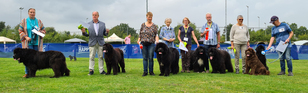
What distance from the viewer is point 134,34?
3891 cm

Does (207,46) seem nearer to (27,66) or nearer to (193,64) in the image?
(193,64)

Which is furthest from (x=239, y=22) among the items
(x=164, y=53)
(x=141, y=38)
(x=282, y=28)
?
(x=141, y=38)

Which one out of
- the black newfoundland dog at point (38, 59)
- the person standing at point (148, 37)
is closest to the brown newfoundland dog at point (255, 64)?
the person standing at point (148, 37)

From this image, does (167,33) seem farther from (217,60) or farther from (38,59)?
(38,59)

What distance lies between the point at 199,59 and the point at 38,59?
5.09 meters

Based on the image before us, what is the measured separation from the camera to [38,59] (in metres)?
6.48

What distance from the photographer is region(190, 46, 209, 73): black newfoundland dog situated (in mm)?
7828

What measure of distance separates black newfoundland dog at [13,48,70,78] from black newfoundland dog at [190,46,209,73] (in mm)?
4335

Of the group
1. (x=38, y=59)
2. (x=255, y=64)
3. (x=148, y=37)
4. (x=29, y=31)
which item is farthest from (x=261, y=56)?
(x=29, y=31)

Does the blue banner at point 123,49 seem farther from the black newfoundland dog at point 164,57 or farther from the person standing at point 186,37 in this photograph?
the black newfoundland dog at point 164,57

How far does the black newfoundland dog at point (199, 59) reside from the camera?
308 inches

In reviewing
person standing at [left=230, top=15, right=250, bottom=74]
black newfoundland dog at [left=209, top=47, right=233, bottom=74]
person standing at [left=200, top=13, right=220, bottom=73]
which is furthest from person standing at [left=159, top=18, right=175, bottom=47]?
person standing at [left=230, top=15, right=250, bottom=74]

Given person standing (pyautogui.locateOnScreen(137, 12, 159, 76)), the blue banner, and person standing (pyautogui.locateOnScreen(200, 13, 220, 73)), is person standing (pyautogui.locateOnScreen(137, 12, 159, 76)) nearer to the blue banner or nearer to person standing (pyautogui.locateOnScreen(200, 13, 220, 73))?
person standing (pyautogui.locateOnScreen(200, 13, 220, 73))

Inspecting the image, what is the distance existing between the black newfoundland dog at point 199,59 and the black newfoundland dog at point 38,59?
14.2ft
